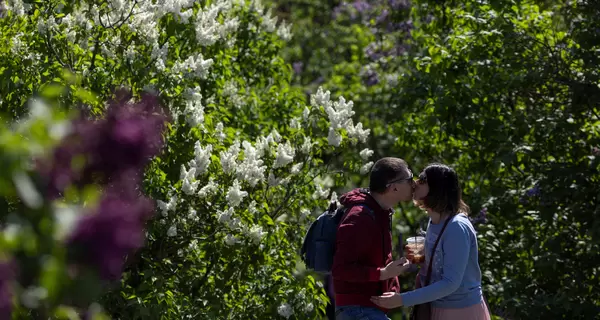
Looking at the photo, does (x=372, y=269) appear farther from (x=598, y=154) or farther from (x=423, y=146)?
(x=423, y=146)

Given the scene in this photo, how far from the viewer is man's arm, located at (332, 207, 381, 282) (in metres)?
3.84

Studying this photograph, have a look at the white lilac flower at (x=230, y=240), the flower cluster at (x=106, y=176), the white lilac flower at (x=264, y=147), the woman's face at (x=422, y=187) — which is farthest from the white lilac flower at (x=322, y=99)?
the flower cluster at (x=106, y=176)

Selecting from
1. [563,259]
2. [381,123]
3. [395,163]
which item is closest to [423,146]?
[563,259]

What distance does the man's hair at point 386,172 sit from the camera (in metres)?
3.97

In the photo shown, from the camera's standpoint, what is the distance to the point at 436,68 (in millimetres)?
6461

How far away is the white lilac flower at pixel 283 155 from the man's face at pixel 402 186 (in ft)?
3.24

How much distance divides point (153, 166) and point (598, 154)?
2.95 m

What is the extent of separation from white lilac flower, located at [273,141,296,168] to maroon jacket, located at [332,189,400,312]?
0.86m

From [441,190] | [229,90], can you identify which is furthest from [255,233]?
[229,90]

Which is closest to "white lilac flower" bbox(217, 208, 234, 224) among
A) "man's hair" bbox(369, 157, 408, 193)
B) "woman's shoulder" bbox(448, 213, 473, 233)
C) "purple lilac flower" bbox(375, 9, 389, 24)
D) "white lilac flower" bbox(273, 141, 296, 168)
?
"white lilac flower" bbox(273, 141, 296, 168)

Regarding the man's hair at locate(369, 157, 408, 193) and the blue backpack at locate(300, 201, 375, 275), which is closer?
the man's hair at locate(369, 157, 408, 193)

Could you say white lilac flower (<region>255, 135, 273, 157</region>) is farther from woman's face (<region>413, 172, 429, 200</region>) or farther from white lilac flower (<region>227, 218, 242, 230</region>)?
woman's face (<region>413, 172, 429, 200</region>)

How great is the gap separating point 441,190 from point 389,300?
536 mm

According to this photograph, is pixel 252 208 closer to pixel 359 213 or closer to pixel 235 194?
pixel 235 194
